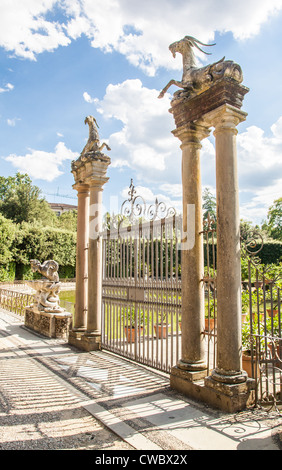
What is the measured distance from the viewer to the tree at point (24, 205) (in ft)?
135

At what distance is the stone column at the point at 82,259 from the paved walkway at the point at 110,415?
179 centimetres

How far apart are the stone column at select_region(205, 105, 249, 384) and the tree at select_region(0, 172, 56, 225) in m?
38.2

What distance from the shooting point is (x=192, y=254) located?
482 centimetres

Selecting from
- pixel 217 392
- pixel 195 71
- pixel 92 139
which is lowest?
pixel 217 392

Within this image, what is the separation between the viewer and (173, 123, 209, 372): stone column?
15.4 feet

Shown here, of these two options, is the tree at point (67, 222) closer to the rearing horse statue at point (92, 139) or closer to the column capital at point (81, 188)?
the column capital at point (81, 188)

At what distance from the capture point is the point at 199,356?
15.3 ft

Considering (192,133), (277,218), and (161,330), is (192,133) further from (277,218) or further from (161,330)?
(277,218)

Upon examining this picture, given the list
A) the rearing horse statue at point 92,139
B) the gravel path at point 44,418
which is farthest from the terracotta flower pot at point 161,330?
the rearing horse statue at point 92,139

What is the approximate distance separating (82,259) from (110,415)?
178 inches

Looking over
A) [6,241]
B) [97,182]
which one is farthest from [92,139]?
[6,241]
